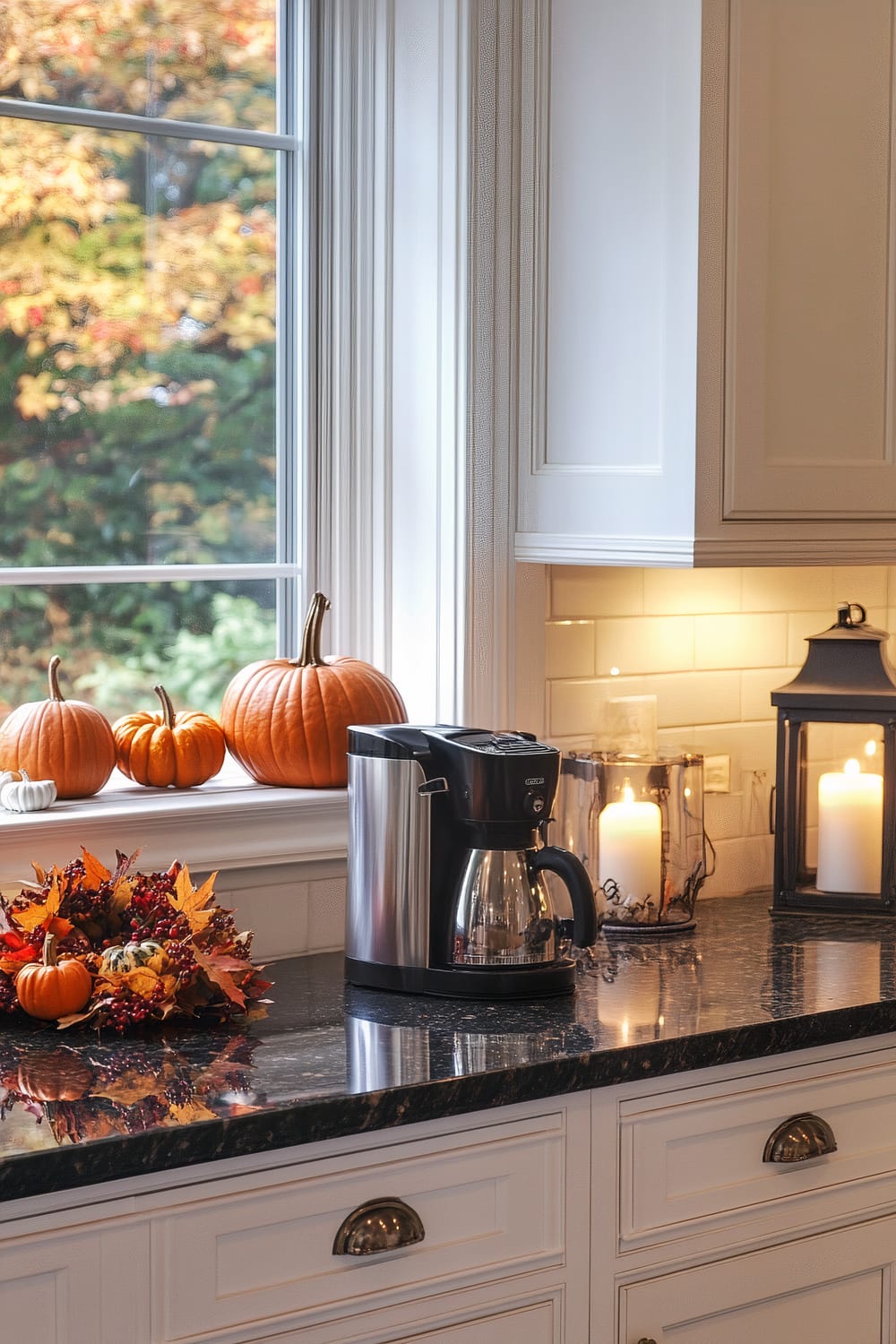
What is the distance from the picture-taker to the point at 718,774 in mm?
2699

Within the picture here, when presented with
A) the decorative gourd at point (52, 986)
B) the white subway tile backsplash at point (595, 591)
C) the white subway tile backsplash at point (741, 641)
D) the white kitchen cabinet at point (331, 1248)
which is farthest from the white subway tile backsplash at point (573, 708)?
the decorative gourd at point (52, 986)

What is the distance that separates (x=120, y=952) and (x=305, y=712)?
22.0 inches

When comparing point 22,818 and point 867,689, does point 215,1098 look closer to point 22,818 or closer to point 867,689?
point 22,818

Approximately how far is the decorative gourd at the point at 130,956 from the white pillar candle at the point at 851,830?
3.82 ft

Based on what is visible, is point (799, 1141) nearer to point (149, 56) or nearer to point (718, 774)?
point (718, 774)

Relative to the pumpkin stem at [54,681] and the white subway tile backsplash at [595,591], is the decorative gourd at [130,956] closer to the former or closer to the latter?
the pumpkin stem at [54,681]

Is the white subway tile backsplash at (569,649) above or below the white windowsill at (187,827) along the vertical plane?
above

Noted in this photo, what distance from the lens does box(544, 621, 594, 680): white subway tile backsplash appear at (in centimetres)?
248

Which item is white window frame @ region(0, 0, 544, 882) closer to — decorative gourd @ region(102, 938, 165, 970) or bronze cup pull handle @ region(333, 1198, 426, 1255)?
decorative gourd @ region(102, 938, 165, 970)

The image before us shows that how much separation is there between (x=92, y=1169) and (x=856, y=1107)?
101 cm

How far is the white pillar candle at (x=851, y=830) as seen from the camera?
248 centimetres

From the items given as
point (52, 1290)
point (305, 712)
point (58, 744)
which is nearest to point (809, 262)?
point (305, 712)

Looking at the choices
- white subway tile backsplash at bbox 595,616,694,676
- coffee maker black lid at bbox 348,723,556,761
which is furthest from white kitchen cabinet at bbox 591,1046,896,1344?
white subway tile backsplash at bbox 595,616,694,676

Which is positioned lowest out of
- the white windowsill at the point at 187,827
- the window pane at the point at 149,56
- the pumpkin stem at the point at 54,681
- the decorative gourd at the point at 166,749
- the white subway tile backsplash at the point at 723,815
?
the white subway tile backsplash at the point at 723,815
